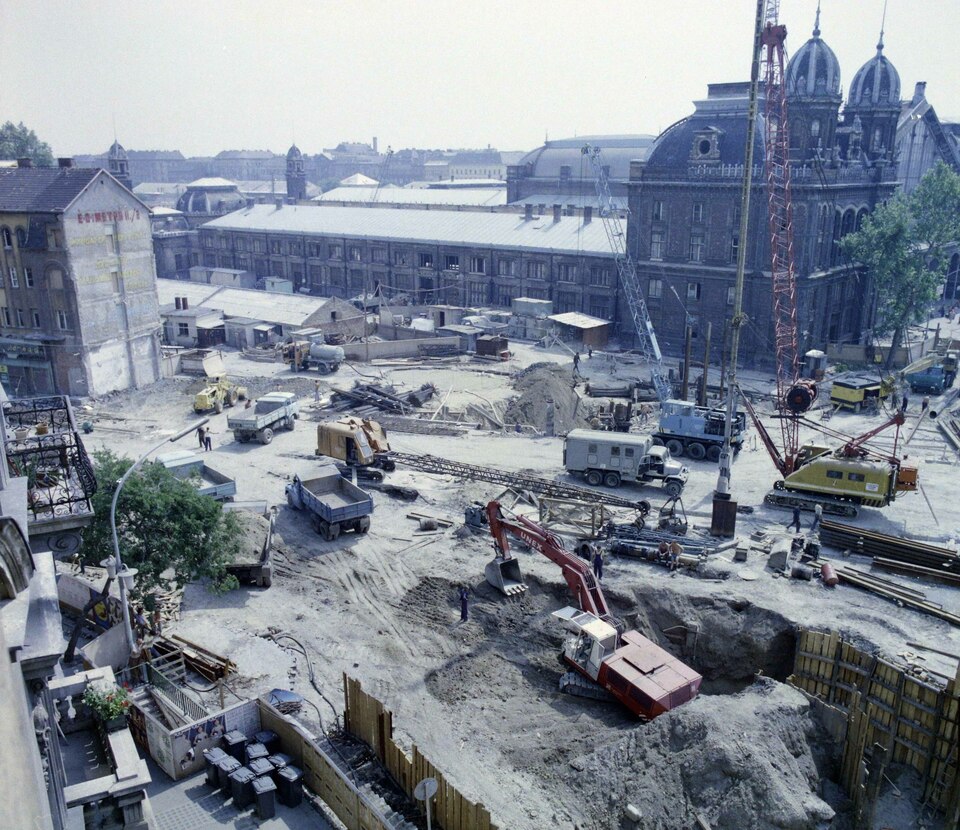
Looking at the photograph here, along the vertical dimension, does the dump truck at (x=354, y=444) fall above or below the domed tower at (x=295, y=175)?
below

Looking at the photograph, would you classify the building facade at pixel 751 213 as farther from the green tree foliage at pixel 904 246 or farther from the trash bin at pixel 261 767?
the trash bin at pixel 261 767

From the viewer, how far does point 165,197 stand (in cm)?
16250

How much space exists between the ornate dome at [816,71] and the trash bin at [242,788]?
57441 mm

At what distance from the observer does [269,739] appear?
65.1ft

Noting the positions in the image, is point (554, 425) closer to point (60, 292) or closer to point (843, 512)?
point (843, 512)

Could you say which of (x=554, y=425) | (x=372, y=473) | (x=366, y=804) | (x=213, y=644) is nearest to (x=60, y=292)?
(x=372, y=473)

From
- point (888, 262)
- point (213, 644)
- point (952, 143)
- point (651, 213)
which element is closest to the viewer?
point (213, 644)

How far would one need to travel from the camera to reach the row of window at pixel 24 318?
52312 mm

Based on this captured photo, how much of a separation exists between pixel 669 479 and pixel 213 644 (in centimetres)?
2093

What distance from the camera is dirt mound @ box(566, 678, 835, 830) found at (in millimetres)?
19219

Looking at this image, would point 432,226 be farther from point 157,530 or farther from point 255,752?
point 255,752

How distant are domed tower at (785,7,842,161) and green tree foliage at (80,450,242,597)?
50.3 meters

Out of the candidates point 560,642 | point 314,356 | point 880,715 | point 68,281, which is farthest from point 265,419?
point 880,715

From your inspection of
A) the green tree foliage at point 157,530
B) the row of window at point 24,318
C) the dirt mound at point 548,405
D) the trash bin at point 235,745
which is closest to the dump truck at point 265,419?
the dirt mound at point 548,405
